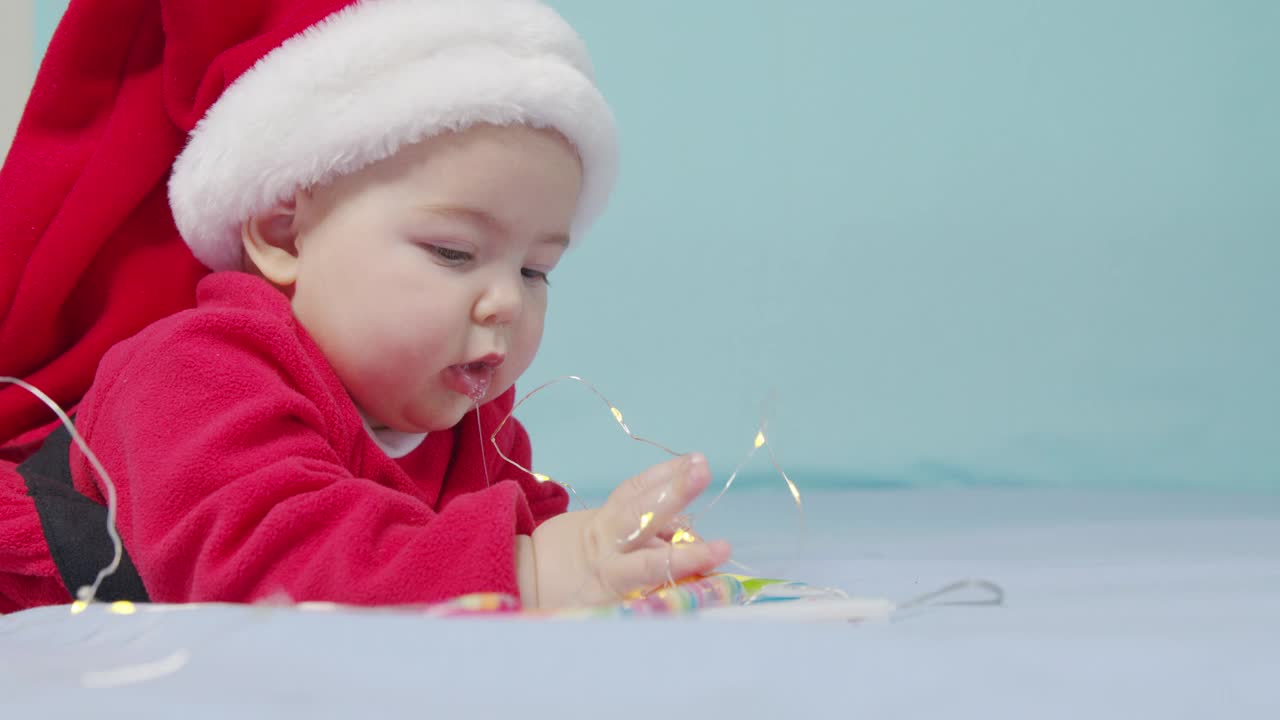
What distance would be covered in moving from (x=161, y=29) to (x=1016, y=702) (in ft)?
3.09

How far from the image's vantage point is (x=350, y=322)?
3.15 ft

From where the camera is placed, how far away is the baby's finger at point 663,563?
733 mm

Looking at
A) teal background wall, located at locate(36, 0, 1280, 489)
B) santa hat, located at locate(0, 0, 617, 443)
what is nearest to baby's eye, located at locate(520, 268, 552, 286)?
santa hat, located at locate(0, 0, 617, 443)

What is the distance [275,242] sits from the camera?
103 cm

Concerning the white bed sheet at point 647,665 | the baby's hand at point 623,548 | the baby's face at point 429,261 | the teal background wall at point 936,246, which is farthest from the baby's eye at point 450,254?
the teal background wall at point 936,246

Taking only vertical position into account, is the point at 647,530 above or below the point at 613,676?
above

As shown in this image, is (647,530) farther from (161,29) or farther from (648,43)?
(648,43)

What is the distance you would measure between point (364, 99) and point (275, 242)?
15cm

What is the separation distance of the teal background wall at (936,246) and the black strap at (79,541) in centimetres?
132

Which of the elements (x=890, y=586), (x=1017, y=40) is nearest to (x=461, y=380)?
(x=890, y=586)

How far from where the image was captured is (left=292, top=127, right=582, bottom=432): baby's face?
94 cm

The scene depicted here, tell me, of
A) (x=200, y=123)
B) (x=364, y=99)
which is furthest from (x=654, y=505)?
(x=200, y=123)

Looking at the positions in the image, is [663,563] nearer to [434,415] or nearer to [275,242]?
[434,415]

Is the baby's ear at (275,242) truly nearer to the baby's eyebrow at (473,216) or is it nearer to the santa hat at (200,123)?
the santa hat at (200,123)
